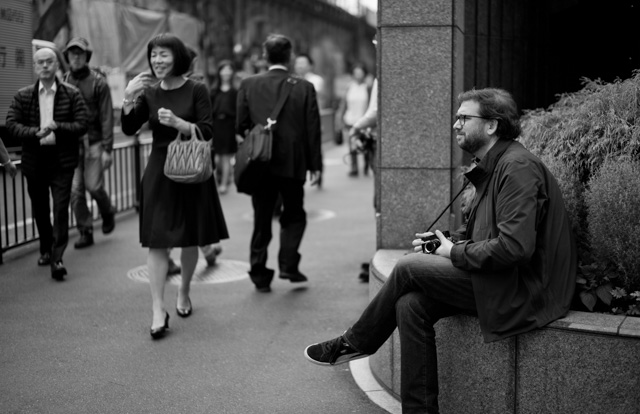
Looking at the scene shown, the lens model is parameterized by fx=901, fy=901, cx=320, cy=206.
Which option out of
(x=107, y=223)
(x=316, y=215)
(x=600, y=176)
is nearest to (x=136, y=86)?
(x=600, y=176)

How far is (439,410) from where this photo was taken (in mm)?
4496

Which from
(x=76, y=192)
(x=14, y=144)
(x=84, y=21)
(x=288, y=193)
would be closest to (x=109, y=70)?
(x=84, y=21)

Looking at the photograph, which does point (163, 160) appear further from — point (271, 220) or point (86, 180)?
point (86, 180)

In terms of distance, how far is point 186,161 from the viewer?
19.7 ft

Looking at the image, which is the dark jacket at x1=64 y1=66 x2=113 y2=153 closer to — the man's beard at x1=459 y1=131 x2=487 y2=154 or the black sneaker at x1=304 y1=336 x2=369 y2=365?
the black sneaker at x1=304 y1=336 x2=369 y2=365

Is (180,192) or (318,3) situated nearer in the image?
(180,192)

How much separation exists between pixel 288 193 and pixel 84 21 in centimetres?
833

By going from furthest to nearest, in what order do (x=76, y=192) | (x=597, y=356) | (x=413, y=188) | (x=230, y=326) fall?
(x=76, y=192)
(x=230, y=326)
(x=413, y=188)
(x=597, y=356)

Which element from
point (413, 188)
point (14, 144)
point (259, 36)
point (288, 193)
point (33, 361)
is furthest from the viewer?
point (259, 36)

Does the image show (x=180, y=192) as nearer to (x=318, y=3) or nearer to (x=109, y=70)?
(x=109, y=70)

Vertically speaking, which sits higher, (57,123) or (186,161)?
(57,123)

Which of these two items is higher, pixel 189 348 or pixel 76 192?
pixel 76 192

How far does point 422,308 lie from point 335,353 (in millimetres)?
621

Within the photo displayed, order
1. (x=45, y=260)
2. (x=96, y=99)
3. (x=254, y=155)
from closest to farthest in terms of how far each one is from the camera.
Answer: (x=254, y=155)
(x=45, y=260)
(x=96, y=99)
